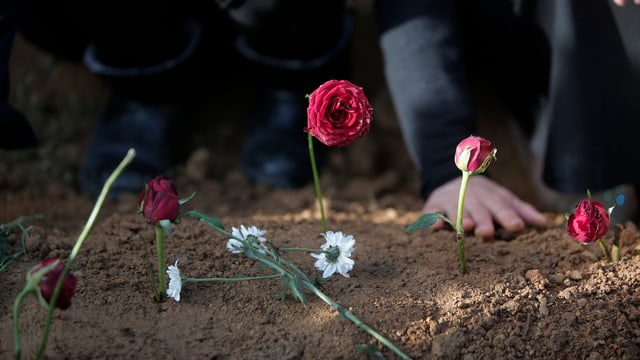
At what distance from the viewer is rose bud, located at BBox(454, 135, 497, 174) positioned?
1204mm

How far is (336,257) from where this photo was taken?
1.28 metres

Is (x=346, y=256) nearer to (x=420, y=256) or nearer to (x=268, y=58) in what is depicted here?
(x=420, y=256)

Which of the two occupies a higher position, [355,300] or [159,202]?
[159,202]

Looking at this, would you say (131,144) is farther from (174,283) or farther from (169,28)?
(174,283)

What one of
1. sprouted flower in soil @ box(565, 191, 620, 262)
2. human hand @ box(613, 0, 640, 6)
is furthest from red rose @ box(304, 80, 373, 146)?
human hand @ box(613, 0, 640, 6)

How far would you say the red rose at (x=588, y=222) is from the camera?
4.30 ft

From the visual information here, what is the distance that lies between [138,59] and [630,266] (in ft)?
4.77

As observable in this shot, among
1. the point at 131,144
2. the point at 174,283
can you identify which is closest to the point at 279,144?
the point at 131,144

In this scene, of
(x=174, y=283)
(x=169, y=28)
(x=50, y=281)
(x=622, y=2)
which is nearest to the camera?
(x=50, y=281)

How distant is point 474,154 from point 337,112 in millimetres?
241

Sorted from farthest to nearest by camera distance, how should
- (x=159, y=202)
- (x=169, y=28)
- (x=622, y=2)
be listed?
(x=169, y=28)
(x=622, y=2)
(x=159, y=202)

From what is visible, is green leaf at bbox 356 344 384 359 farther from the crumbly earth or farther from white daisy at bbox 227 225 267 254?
white daisy at bbox 227 225 267 254

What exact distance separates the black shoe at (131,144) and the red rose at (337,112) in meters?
1.00

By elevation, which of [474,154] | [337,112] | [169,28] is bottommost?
[474,154]
